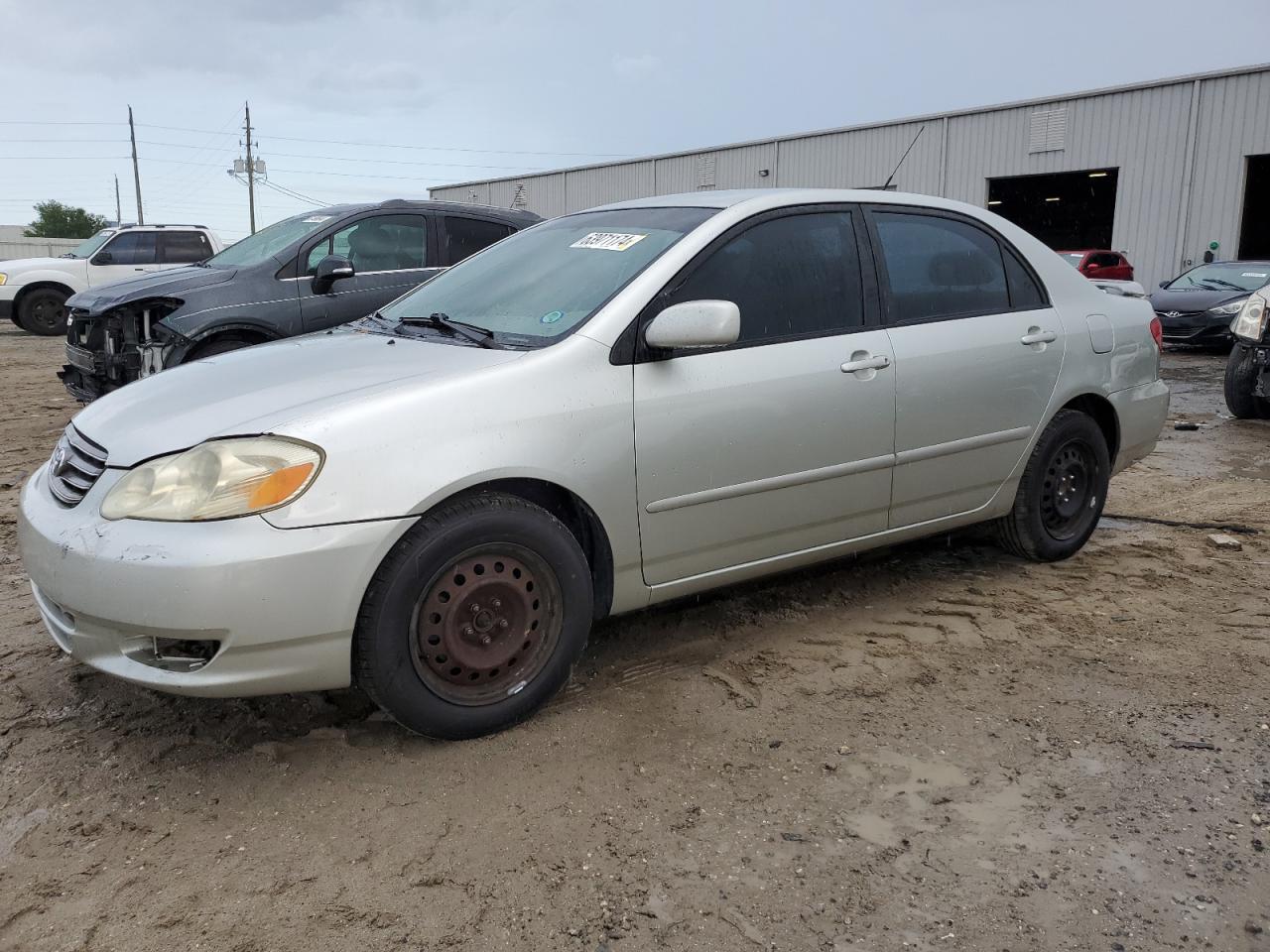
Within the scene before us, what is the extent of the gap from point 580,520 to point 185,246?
15242 millimetres

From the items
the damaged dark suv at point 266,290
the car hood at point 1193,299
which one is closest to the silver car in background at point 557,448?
the damaged dark suv at point 266,290

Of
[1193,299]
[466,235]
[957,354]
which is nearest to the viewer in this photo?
[957,354]

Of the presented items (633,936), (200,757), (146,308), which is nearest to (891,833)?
(633,936)

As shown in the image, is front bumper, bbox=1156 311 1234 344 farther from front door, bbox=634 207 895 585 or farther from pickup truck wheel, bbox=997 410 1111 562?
front door, bbox=634 207 895 585

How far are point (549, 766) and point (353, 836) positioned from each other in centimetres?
56

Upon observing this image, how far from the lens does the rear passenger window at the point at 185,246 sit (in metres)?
16.1

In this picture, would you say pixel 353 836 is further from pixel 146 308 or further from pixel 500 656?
pixel 146 308

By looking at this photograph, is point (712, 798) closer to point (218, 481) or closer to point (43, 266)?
point (218, 481)

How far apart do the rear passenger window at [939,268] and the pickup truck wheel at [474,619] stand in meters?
1.73

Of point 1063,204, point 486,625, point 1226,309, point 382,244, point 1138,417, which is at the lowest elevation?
point 486,625

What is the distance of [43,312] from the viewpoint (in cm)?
1633

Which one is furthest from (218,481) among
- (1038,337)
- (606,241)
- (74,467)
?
(1038,337)

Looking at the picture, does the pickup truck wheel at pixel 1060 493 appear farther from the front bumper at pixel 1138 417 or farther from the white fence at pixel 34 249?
the white fence at pixel 34 249

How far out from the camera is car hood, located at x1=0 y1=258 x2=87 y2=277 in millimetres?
15859
